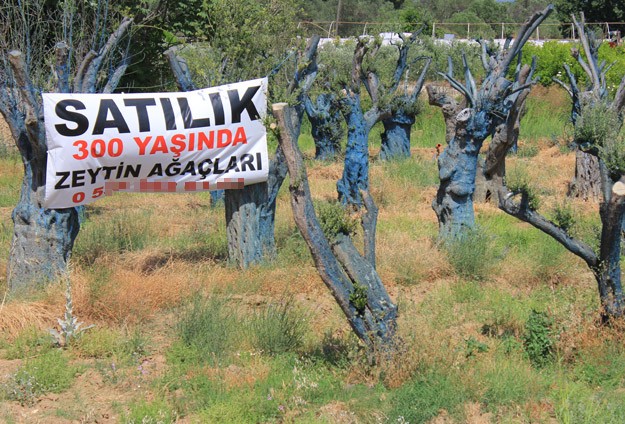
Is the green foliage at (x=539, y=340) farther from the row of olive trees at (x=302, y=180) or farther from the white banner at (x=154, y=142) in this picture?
the white banner at (x=154, y=142)

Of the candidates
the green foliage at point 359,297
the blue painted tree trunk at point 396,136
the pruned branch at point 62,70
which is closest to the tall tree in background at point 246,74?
the pruned branch at point 62,70

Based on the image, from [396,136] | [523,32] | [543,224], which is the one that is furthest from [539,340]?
[396,136]

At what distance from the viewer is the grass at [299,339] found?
20.0ft

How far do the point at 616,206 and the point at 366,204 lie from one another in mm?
1966

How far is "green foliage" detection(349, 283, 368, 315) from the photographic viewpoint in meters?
6.39

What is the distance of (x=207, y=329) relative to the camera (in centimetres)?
728

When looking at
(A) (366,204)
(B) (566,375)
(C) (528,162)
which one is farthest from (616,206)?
(C) (528,162)

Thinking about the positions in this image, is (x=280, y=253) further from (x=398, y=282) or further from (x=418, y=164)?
(x=418, y=164)

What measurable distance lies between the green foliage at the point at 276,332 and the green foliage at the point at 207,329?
227 millimetres

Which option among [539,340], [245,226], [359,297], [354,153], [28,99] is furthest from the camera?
[354,153]

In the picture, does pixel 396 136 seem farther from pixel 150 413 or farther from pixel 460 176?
pixel 150 413

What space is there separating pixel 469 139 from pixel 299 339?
4161 mm

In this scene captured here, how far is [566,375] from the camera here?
6574mm

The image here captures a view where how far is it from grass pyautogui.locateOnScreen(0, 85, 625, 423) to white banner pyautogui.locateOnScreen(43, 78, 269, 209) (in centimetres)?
97
